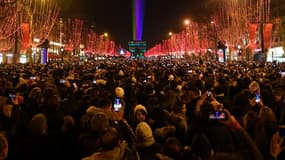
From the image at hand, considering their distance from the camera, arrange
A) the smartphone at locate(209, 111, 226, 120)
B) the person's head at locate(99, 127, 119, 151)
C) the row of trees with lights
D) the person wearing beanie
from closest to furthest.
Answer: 1. the person's head at locate(99, 127, 119, 151)
2. the smartphone at locate(209, 111, 226, 120)
3. the person wearing beanie
4. the row of trees with lights

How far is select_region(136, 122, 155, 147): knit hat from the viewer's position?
7430 millimetres

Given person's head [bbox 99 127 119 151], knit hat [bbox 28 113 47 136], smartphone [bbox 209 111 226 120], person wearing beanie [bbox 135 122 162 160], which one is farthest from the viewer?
person wearing beanie [bbox 135 122 162 160]

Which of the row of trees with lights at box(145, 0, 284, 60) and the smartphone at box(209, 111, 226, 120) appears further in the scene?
the row of trees with lights at box(145, 0, 284, 60)

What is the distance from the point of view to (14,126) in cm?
857

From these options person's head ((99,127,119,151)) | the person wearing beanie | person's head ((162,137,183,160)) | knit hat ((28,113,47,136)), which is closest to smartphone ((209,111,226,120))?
person's head ((162,137,183,160))

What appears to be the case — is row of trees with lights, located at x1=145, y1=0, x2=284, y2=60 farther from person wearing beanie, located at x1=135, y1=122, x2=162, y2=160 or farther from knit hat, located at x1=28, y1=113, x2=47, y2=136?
knit hat, located at x1=28, y1=113, x2=47, y2=136

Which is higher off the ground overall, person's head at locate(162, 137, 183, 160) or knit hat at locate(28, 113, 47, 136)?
knit hat at locate(28, 113, 47, 136)

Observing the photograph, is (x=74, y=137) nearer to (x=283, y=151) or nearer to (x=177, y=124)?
(x=177, y=124)

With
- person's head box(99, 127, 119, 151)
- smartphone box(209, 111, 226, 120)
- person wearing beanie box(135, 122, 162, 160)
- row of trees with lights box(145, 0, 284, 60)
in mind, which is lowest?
person wearing beanie box(135, 122, 162, 160)

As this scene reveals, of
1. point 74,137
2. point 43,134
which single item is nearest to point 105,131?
point 43,134

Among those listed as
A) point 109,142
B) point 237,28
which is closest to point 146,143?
point 109,142

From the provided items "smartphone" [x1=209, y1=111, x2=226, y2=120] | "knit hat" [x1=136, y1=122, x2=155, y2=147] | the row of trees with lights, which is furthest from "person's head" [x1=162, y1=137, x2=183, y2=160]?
the row of trees with lights

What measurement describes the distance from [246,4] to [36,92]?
7734 centimetres

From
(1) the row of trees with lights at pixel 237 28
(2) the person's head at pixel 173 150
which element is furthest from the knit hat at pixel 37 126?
(1) the row of trees with lights at pixel 237 28
